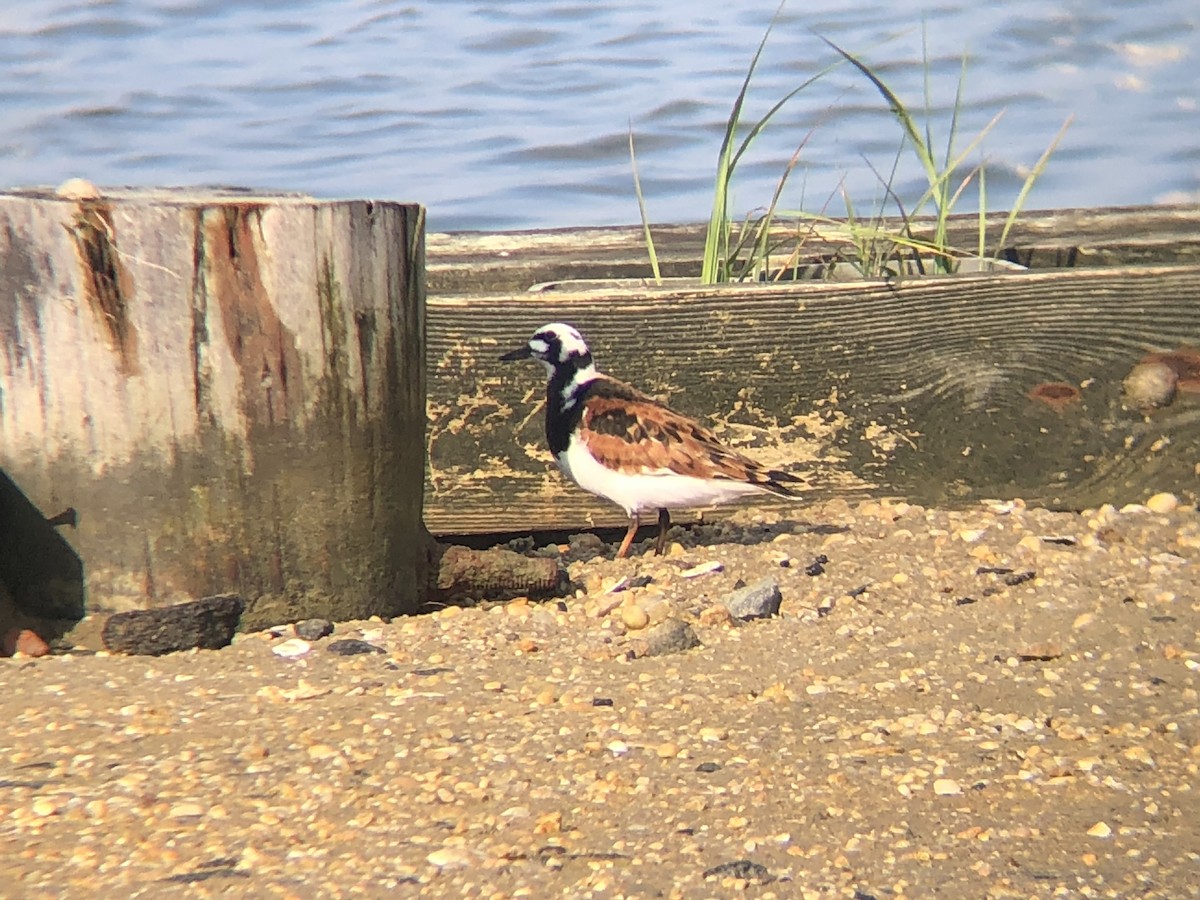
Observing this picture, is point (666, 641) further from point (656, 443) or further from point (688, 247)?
point (688, 247)

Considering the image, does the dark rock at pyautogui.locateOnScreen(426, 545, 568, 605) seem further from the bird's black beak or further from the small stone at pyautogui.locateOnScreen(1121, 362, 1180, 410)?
the small stone at pyautogui.locateOnScreen(1121, 362, 1180, 410)

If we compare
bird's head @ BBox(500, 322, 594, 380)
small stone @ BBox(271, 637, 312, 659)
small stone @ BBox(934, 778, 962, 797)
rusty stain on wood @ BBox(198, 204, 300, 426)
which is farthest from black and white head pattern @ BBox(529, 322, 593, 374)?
small stone @ BBox(934, 778, 962, 797)

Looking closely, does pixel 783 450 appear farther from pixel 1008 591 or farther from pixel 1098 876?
pixel 1098 876

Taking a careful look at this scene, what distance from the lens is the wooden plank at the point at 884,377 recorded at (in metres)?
4.55

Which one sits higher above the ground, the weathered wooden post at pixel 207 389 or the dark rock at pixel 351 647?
the weathered wooden post at pixel 207 389

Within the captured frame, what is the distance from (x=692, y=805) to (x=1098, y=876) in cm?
67

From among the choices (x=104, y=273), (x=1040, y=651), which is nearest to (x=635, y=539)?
(x=1040, y=651)

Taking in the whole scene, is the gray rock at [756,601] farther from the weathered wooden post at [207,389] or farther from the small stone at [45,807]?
the small stone at [45,807]

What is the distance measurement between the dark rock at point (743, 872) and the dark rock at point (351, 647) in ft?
4.23

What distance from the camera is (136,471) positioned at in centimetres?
345

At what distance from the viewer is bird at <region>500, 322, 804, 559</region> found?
443 cm

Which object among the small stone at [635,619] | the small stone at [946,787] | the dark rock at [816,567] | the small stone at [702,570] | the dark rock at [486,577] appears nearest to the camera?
the small stone at [946,787]

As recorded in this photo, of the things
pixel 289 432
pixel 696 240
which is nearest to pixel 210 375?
pixel 289 432

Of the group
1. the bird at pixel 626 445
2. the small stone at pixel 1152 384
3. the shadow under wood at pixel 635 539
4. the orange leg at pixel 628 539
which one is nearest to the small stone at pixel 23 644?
the shadow under wood at pixel 635 539
